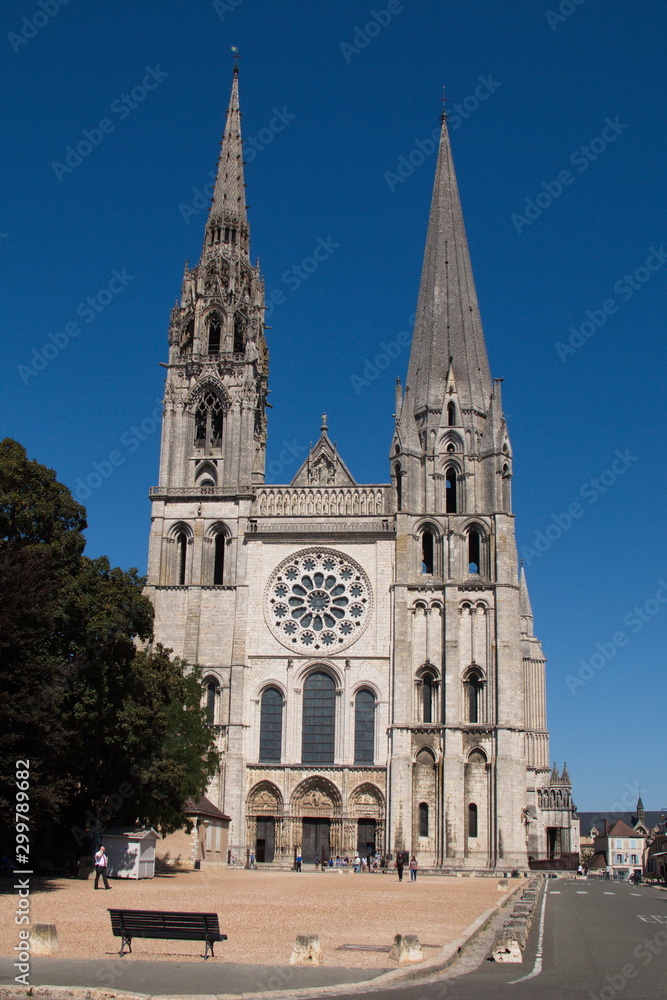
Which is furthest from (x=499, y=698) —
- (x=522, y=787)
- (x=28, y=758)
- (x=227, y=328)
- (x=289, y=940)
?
(x=289, y=940)

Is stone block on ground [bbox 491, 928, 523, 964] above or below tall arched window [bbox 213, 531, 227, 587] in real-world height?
below

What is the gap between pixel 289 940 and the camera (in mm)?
16469

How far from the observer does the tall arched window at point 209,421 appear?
5625 cm

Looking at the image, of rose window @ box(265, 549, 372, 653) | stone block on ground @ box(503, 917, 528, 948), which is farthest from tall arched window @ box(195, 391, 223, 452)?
stone block on ground @ box(503, 917, 528, 948)

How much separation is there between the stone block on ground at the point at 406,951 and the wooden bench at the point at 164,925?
2.39m

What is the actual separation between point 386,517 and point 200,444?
1097 cm

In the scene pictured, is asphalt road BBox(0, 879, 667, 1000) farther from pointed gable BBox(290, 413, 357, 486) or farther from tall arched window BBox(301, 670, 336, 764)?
pointed gable BBox(290, 413, 357, 486)

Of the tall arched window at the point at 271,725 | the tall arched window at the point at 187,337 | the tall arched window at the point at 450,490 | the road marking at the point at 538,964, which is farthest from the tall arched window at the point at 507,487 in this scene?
the road marking at the point at 538,964

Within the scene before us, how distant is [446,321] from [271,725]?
24483 mm

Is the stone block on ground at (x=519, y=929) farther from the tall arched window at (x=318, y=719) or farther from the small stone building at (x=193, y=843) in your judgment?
the tall arched window at (x=318, y=719)

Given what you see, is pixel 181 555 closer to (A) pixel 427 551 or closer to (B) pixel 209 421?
(B) pixel 209 421

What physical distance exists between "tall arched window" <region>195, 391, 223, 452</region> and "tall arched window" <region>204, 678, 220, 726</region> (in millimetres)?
12706

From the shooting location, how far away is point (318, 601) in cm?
5262

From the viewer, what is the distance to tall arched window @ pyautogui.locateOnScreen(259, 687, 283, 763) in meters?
50.7
